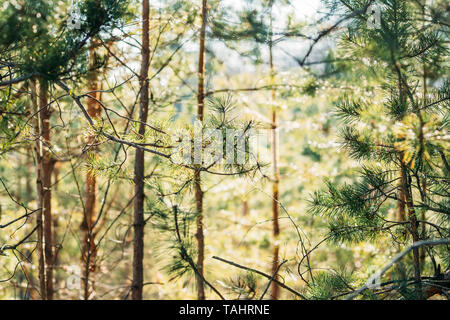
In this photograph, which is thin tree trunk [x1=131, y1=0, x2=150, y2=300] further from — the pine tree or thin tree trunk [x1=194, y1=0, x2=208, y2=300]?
the pine tree

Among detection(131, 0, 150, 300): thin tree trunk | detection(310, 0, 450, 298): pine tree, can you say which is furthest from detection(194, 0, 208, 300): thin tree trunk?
detection(310, 0, 450, 298): pine tree

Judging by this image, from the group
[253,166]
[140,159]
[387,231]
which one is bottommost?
[387,231]

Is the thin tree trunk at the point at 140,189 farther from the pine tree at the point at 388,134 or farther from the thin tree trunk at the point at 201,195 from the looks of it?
the pine tree at the point at 388,134

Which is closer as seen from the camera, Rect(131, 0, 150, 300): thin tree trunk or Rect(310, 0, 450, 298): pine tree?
Rect(310, 0, 450, 298): pine tree

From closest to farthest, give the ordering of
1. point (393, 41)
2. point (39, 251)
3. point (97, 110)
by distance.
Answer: point (393, 41) < point (39, 251) < point (97, 110)

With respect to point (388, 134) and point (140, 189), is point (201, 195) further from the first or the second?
point (388, 134)

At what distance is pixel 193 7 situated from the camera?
275 cm

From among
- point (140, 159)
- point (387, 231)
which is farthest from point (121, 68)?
point (387, 231)

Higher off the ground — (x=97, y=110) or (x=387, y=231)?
(x=97, y=110)

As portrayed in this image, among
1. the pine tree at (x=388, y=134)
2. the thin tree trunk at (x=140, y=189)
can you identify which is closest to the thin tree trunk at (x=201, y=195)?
the thin tree trunk at (x=140, y=189)

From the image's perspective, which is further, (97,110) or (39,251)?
(97,110)
